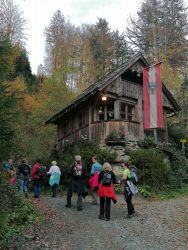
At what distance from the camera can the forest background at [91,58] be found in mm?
31688

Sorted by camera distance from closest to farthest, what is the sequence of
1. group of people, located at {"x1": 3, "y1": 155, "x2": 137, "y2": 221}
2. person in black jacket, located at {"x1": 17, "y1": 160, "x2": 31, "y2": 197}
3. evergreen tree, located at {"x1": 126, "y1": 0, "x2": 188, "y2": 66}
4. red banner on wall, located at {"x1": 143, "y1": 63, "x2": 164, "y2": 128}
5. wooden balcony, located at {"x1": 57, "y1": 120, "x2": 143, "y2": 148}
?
1. group of people, located at {"x1": 3, "y1": 155, "x2": 137, "y2": 221}
2. person in black jacket, located at {"x1": 17, "y1": 160, "x2": 31, "y2": 197}
3. red banner on wall, located at {"x1": 143, "y1": 63, "x2": 164, "y2": 128}
4. wooden balcony, located at {"x1": 57, "y1": 120, "x2": 143, "y2": 148}
5. evergreen tree, located at {"x1": 126, "y1": 0, "x2": 188, "y2": 66}

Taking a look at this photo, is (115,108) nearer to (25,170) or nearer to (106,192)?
(25,170)

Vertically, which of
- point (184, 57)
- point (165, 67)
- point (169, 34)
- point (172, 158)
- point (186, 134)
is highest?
point (169, 34)

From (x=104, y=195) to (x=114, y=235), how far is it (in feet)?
7.62

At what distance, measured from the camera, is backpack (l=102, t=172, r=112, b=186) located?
1250 cm

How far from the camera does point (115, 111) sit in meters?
24.3

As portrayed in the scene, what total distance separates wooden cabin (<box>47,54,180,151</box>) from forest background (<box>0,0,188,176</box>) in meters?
3.30

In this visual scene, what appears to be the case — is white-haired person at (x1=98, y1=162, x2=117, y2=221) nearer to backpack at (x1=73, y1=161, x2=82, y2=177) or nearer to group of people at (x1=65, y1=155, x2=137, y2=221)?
group of people at (x1=65, y1=155, x2=137, y2=221)

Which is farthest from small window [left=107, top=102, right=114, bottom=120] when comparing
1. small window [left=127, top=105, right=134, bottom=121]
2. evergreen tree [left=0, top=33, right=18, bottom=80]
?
evergreen tree [left=0, top=33, right=18, bottom=80]

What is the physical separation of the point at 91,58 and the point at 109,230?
37006mm

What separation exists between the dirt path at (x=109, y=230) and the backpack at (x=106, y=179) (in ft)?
3.86

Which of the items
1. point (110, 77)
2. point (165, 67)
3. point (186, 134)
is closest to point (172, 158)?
point (186, 134)

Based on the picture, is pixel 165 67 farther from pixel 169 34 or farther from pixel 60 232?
pixel 60 232

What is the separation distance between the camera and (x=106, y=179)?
12.5m
